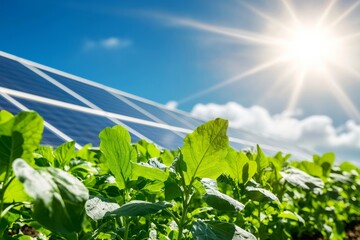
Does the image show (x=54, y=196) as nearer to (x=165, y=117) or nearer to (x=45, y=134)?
(x=45, y=134)

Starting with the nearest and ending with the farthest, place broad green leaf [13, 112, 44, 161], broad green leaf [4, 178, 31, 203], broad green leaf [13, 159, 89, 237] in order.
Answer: broad green leaf [13, 159, 89, 237], broad green leaf [13, 112, 44, 161], broad green leaf [4, 178, 31, 203]

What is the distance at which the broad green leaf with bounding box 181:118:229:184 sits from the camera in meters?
1.17

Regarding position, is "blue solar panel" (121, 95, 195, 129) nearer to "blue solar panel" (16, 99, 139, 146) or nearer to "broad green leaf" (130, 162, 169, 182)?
"blue solar panel" (16, 99, 139, 146)

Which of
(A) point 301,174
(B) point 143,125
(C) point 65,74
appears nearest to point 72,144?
(A) point 301,174

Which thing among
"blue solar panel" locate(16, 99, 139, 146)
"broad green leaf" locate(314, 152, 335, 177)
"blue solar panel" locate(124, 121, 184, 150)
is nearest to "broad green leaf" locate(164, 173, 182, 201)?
"broad green leaf" locate(314, 152, 335, 177)

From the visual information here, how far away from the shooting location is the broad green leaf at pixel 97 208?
1103mm

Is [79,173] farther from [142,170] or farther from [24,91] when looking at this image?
[24,91]

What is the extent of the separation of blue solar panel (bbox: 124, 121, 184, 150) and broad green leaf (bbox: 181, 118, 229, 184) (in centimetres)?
464

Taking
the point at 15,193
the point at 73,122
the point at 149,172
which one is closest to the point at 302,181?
the point at 149,172

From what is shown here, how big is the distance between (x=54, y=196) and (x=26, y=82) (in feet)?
18.7

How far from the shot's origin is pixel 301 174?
2131mm

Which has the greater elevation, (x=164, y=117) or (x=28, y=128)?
(x=164, y=117)

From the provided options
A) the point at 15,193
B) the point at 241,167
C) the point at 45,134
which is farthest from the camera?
the point at 45,134

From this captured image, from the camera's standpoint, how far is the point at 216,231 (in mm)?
1142
